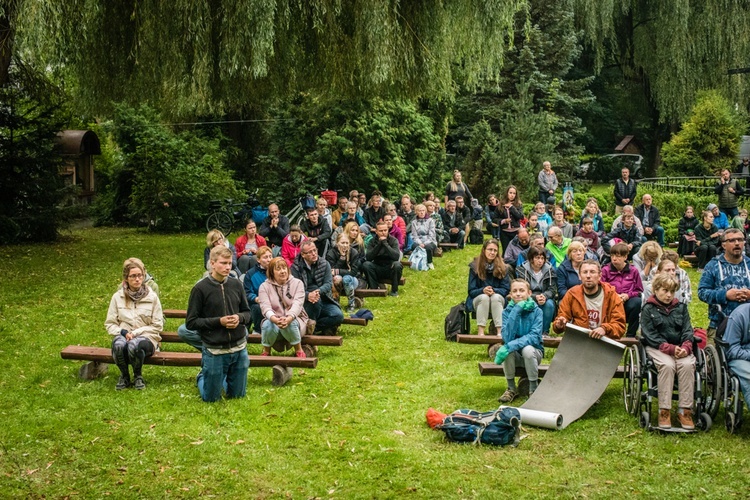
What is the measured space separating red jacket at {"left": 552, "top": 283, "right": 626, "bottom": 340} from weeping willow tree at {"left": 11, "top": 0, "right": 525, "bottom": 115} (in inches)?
275

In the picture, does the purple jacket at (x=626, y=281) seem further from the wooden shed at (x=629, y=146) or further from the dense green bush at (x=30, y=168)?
the wooden shed at (x=629, y=146)

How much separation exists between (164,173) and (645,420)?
60.7 feet

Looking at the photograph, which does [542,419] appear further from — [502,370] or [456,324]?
[456,324]

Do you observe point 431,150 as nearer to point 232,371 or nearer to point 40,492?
point 232,371

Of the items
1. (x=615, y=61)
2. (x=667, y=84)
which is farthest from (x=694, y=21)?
(x=615, y=61)

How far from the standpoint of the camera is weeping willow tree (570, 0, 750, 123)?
29.7 meters

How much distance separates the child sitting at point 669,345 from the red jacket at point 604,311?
73 centimetres

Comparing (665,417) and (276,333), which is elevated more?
(276,333)

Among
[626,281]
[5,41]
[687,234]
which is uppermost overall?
[5,41]

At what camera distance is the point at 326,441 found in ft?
26.4

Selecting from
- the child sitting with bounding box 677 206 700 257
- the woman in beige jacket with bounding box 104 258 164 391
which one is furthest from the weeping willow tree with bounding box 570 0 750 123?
the woman in beige jacket with bounding box 104 258 164 391

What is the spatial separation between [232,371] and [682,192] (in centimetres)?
1703

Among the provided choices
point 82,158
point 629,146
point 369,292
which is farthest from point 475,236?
point 629,146

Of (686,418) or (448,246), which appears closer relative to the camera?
(686,418)
